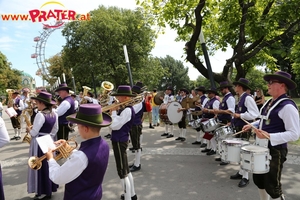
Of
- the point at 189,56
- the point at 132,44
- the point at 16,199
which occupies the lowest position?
the point at 16,199

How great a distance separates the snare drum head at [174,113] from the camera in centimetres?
902

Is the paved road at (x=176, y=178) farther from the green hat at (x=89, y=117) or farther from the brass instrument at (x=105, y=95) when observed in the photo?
the green hat at (x=89, y=117)

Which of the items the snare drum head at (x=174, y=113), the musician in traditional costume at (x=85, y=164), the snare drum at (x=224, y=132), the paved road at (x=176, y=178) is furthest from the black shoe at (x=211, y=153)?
the musician in traditional costume at (x=85, y=164)

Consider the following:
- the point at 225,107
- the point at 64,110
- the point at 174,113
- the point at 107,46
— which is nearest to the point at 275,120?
the point at 225,107

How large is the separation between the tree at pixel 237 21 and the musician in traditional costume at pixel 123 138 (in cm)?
533

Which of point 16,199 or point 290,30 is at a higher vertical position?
point 290,30

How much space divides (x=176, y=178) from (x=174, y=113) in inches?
151

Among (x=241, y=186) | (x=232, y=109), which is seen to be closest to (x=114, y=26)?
(x=232, y=109)

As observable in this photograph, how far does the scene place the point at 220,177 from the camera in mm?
5492

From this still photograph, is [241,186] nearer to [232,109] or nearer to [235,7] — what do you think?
[232,109]

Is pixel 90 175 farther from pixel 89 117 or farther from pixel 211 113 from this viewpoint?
pixel 211 113

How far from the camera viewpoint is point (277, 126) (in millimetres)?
3289

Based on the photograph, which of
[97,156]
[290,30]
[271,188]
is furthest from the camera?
[290,30]

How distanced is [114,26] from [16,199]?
22779mm
